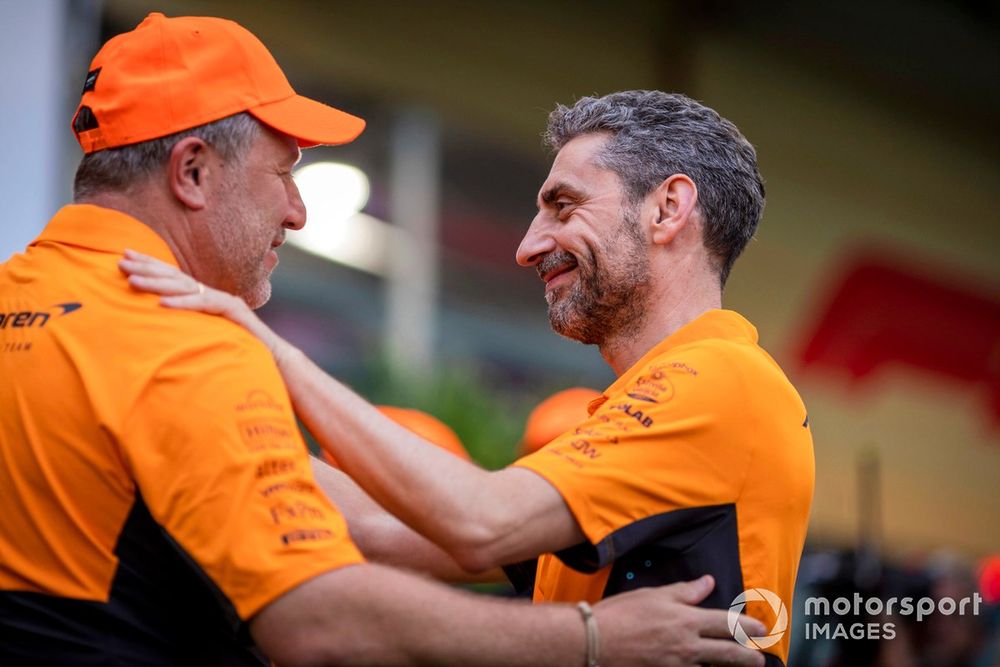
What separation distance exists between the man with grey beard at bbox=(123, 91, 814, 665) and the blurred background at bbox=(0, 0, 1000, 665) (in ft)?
9.50

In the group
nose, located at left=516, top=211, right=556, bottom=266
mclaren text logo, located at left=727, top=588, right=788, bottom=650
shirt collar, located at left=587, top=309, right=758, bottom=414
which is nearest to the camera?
mclaren text logo, located at left=727, top=588, right=788, bottom=650

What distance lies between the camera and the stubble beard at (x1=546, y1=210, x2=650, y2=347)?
2.81 meters

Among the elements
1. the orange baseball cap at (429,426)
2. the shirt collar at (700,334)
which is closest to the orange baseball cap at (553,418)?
the orange baseball cap at (429,426)

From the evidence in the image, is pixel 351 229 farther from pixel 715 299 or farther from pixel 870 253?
pixel 715 299

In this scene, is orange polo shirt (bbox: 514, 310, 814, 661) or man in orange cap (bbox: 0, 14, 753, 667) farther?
orange polo shirt (bbox: 514, 310, 814, 661)

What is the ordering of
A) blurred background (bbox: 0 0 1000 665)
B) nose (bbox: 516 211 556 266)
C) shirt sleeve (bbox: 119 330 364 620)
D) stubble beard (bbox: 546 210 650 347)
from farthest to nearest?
1. blurred background (bbox: 0 0 1000 665)
2. nose (bbox: 516 211 556 266)
3. stubble beard (bbox: 546 210 650 347)
4. shirt sleeve (bbox: 119 330 364 620)

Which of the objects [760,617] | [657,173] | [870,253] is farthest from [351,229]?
[760,617]

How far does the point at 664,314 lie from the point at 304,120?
921 mm

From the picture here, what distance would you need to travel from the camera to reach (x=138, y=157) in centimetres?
223

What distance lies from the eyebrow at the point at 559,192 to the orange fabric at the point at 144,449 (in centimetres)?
104

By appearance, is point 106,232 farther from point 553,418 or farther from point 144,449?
point 553,418

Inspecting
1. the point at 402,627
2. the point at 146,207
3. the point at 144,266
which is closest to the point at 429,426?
the point at 146,207

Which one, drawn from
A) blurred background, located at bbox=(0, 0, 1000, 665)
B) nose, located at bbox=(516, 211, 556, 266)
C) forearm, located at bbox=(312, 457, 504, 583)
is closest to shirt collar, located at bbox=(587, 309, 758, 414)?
nose, located at bbox=(516, 211, 556, 266)

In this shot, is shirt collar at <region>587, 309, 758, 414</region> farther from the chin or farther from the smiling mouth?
the chin
